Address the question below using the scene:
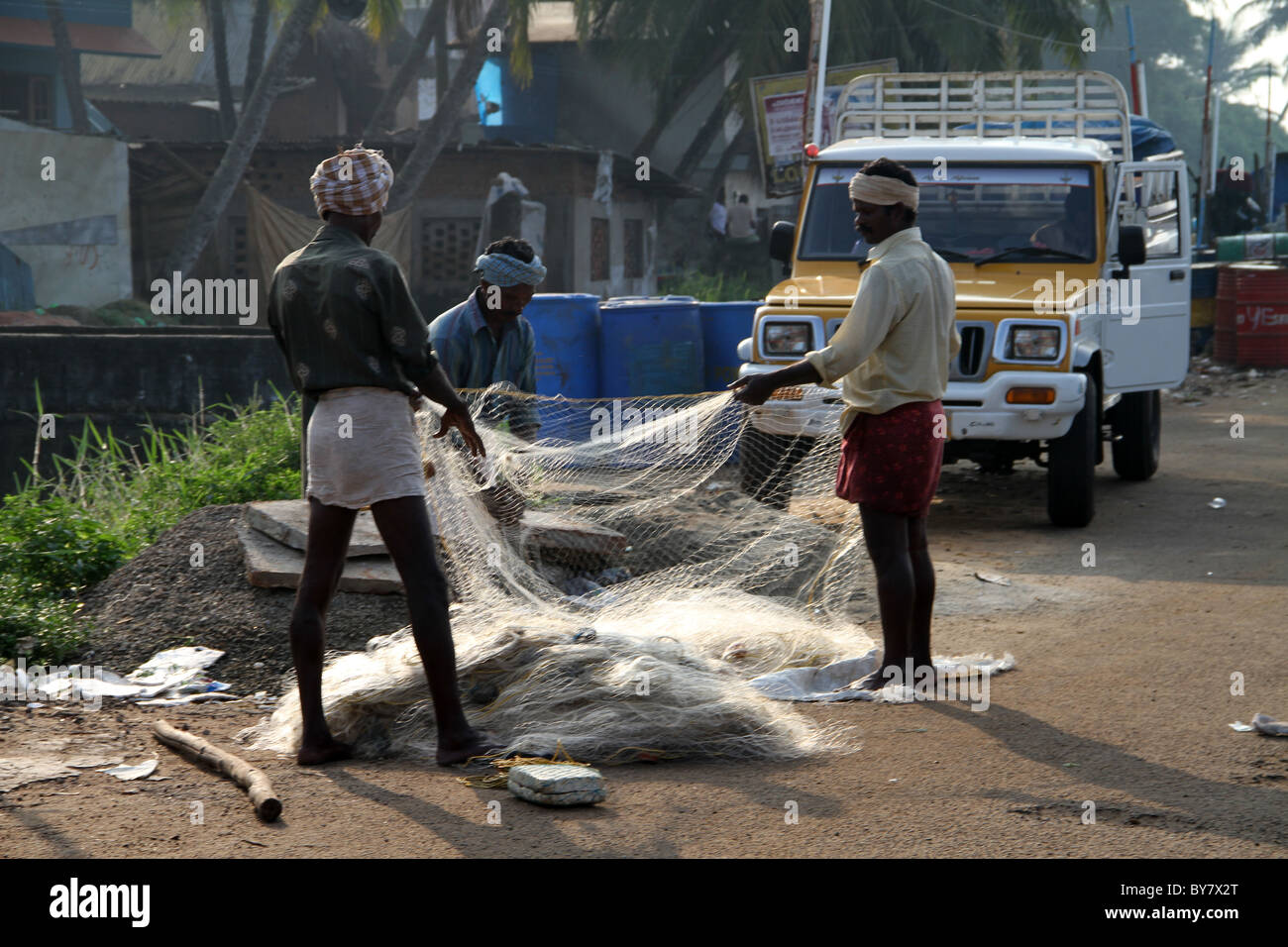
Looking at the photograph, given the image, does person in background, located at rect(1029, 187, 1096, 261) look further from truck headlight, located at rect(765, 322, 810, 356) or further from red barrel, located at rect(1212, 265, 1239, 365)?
red barrel, located at rect(1212, 265, 1239, 365)

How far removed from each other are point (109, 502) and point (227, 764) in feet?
15.2

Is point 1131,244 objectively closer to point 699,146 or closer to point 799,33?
point 799,33

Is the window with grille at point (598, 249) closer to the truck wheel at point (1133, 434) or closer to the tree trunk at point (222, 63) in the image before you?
the tree trunk at point (222, 63)

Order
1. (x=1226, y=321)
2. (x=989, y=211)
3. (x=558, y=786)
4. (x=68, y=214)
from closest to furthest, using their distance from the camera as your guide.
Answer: (x=558, y=786), (x=989, y=211), (x=1226, y=321), (x=68, y=214)

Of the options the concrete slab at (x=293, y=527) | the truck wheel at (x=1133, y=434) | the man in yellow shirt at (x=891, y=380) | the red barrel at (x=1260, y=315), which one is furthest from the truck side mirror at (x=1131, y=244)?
the red barrel at (x=1260, y=315)

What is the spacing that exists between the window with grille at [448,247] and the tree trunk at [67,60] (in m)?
5.93

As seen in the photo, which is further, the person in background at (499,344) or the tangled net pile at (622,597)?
the person in background at (499,344)

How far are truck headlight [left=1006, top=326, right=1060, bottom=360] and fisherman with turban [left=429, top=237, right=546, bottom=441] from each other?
10.1 feet

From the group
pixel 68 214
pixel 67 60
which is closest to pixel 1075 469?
pixel 68 214

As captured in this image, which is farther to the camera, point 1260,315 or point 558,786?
point 1260,315

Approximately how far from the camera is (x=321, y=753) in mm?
3973

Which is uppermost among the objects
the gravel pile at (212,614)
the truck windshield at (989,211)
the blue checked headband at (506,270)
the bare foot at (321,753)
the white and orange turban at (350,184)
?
the truck windshield at (989,211)

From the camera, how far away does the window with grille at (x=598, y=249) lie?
23094mm
